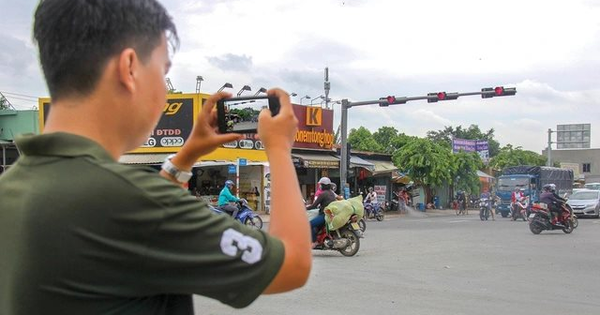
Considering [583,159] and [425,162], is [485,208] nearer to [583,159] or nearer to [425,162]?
[425,162]

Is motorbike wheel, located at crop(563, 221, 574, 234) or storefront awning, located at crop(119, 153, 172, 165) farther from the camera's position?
storefront awning, located at crop(119, 153, 172, 165)

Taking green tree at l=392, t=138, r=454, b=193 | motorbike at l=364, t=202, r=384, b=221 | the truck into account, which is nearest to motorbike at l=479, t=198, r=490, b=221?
the truck

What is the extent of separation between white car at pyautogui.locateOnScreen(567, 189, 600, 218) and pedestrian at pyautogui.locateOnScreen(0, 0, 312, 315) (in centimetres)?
3089

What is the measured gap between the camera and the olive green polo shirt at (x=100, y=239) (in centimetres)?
110

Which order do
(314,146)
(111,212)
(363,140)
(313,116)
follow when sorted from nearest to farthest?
1. (111,212)
2. (313,116)
3. (314,146)
4. (363,140)

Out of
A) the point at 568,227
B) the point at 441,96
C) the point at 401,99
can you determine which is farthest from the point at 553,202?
the point at 401,99

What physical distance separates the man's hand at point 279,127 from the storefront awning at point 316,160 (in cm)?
2546

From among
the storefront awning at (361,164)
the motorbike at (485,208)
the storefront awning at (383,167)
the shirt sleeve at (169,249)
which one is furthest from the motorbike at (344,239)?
the storefront awning at (383,167)

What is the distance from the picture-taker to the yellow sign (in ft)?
98.3

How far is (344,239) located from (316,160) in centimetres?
1721

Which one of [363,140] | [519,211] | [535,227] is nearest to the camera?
[535,227]

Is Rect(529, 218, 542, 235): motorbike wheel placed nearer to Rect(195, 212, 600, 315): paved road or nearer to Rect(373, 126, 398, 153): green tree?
Rect(195, 212, 600, 315): paved road

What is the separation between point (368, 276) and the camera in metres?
8.77

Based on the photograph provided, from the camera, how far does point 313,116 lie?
99.3ft
